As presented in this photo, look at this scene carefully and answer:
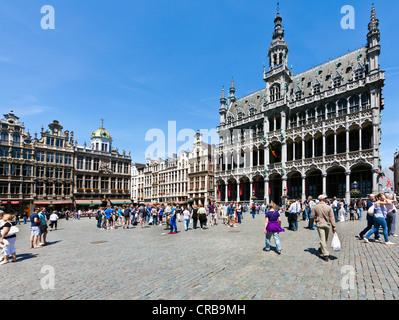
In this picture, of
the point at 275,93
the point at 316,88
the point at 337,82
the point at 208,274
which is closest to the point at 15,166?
the point at 275,93

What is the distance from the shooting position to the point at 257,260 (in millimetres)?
7164

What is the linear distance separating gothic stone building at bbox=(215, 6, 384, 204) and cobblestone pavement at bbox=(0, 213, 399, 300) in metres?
27.9

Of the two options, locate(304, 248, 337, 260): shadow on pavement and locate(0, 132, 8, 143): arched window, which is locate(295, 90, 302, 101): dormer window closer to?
locate(304, 248, 337, 260): shadow on pavement

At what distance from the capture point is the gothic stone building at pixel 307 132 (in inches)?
1268

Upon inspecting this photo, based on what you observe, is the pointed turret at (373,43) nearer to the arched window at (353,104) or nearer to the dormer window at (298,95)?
the arched window at (353,104)

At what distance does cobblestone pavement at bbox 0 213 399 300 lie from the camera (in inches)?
186

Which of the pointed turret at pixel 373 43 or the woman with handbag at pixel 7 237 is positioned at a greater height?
the pointed turret at pixel 373 43

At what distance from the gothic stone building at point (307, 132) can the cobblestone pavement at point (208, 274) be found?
91.4 ft

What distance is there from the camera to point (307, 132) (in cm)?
3756

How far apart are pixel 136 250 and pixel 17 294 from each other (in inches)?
181

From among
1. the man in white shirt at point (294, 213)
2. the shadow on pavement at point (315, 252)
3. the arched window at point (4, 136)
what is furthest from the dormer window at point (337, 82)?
the arched window at point (4, 136)

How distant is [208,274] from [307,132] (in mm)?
36605

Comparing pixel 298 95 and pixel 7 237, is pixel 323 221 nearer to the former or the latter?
pixel 7 237

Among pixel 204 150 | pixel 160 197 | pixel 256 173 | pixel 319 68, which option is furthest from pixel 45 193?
pixel 319 68
